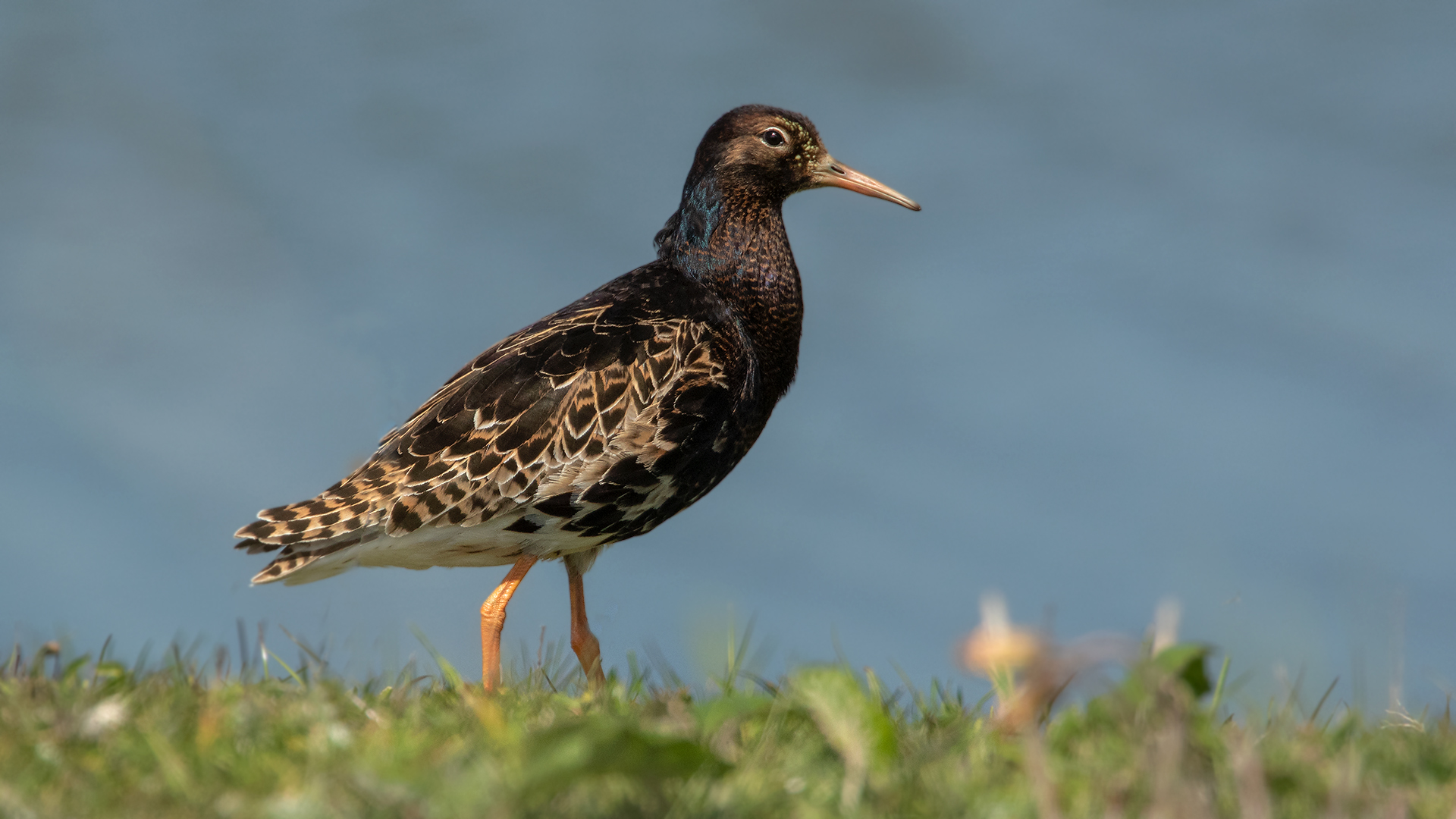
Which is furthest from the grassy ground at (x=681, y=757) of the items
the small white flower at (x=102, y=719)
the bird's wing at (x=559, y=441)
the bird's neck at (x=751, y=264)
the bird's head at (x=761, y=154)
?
the bird's head at (x=761, y=154)

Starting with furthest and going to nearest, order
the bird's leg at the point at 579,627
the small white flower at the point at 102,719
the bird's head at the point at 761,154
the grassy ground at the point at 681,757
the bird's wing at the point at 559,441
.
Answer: the bird's head at the point at 761,154
the bird's leg at the point at 579,627
the bird's wing at the point at 559,441
the small white flower at the point at 102,719
the grassy ground at the point at 681,757

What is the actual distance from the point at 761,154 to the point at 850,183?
2.34 feet

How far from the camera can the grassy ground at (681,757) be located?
287cm

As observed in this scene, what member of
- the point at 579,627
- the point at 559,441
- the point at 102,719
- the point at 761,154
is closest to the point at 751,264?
the point at 761,154

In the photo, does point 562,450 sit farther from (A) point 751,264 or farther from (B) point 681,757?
(B) point 681,757

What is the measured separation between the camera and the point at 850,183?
806cm

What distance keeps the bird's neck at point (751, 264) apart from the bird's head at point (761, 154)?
0.26ft

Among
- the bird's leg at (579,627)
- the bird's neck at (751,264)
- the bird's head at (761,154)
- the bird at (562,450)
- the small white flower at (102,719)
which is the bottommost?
the bird's leg at (579,627)

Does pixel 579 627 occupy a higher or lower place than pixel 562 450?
lower

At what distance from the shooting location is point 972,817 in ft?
9.93

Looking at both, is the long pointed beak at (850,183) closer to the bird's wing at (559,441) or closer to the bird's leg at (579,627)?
the bird's wing at (559,441)

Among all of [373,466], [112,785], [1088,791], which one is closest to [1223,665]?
[1088,791]

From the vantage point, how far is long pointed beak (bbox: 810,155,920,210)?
26.2ft

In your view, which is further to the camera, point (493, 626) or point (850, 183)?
point (850, 183)
